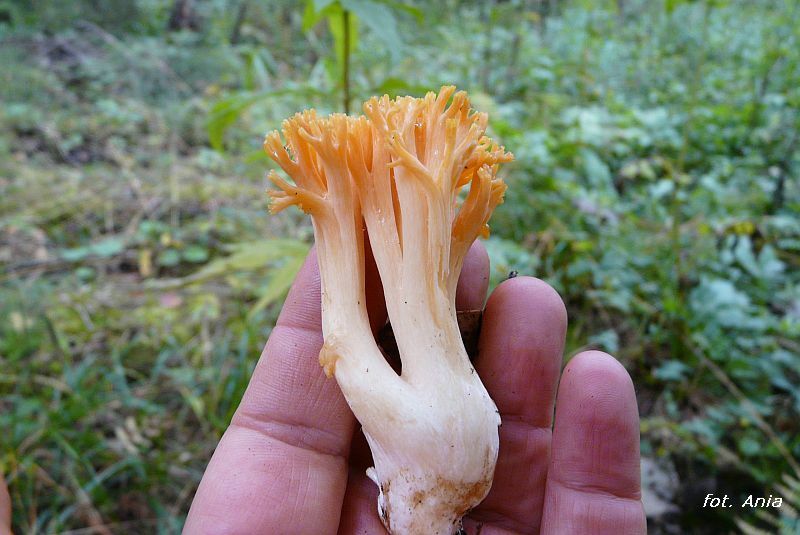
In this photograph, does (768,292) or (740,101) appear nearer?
(768,292)

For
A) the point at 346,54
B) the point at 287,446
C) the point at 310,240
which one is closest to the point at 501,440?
the point at 287,446

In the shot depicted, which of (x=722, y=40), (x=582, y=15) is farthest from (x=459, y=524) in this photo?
(x=582, y=15)

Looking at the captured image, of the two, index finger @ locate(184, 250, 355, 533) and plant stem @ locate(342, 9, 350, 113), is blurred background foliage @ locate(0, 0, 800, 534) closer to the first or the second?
plant stem @ locate(342, 9, 350, 113)

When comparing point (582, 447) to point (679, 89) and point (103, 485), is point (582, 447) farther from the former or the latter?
point (679, 89)

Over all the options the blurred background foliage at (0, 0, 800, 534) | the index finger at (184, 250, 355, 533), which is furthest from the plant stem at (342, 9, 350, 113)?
the index finger at (184, 250, 355, 533)

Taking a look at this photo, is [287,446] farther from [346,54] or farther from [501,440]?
[346,54]

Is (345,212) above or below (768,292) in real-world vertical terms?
above
